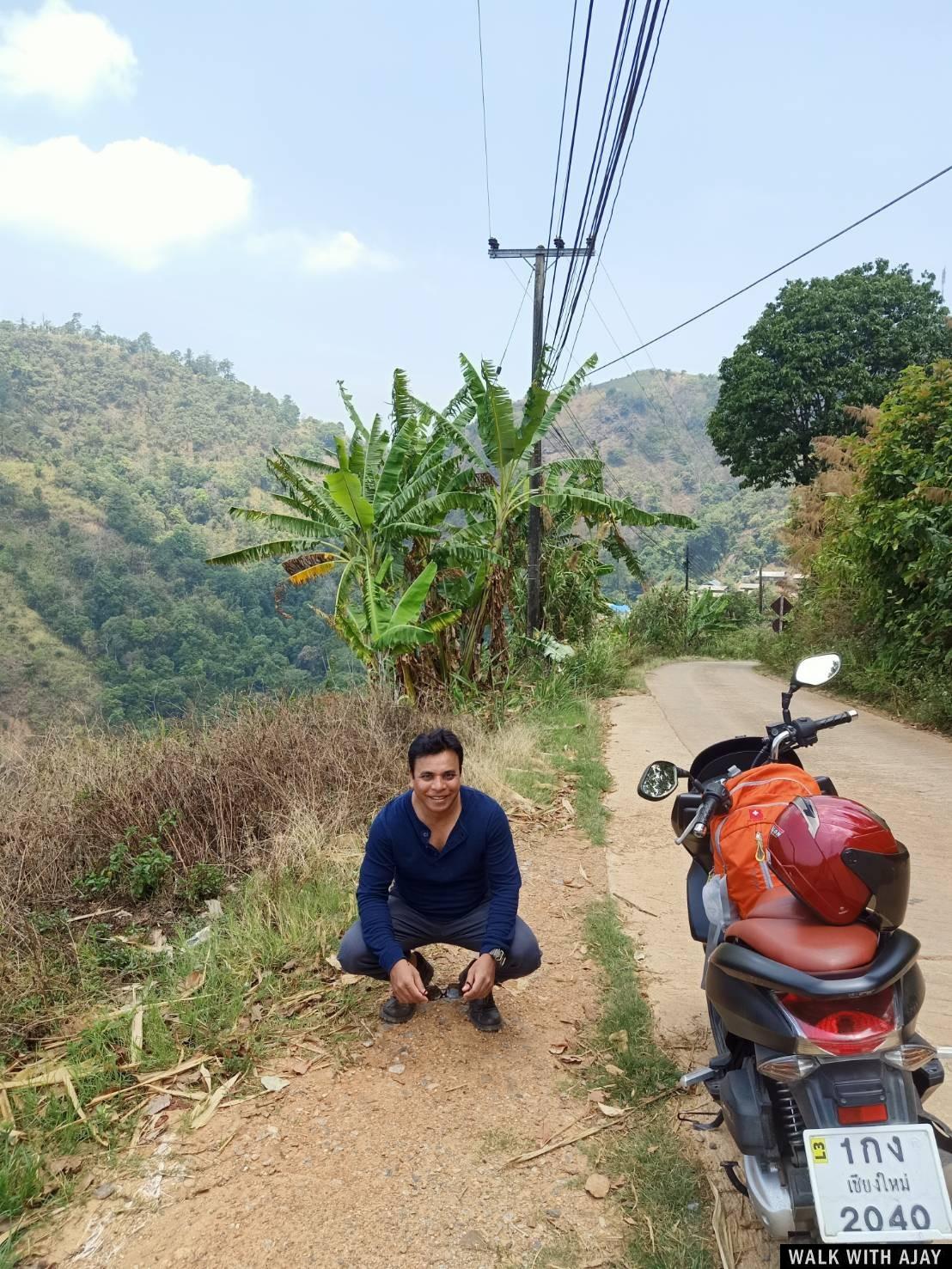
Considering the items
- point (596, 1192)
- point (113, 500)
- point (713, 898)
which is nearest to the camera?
point (596, 1192)

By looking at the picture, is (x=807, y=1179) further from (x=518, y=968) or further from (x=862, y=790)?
(x=862, y=790)

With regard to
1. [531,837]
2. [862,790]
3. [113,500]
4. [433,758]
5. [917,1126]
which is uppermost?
[113,500]

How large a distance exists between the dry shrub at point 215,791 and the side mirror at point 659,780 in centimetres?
271

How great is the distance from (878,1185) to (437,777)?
179 cm

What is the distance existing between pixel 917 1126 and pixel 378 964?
2048 millimetres

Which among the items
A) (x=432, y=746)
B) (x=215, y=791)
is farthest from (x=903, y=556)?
(x=432, y=746)

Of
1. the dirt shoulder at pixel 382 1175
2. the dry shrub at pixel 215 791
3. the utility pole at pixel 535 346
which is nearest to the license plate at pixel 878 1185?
the dirt shoulder at pixel 382 1175

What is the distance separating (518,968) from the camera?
3412mm

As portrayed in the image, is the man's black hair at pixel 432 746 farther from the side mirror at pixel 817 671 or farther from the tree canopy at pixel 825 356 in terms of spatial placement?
the tree canopy at pixel 825 356

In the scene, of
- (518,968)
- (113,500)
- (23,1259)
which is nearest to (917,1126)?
(518,968)

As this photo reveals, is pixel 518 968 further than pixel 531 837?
No

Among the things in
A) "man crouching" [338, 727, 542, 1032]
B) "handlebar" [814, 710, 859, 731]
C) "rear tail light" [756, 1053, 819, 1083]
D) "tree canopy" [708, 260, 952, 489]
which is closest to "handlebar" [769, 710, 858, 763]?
"handlebar" [814, 710, 859, 731]

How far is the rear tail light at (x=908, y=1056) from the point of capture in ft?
6.49

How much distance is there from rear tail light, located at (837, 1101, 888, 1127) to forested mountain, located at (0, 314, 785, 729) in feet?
25.7
